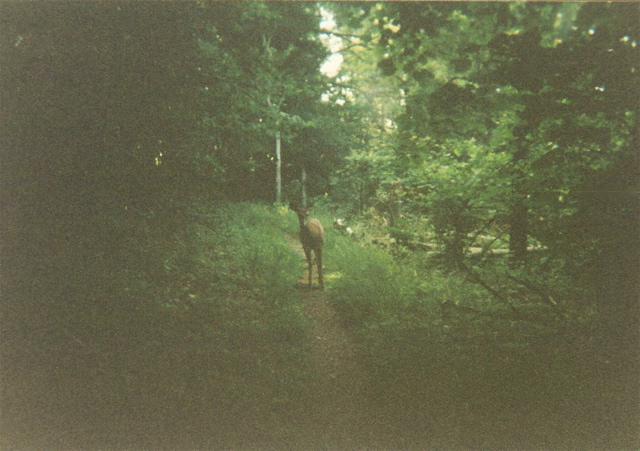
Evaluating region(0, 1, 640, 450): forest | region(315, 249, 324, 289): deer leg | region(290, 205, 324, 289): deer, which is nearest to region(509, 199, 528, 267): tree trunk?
region(0, 1, 640, 450): forest

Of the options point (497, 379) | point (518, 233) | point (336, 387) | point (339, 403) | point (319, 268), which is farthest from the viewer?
point (319, 268)

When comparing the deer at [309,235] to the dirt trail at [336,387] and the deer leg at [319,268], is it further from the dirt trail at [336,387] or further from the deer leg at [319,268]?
Answer: the dirt trail at [336,387]

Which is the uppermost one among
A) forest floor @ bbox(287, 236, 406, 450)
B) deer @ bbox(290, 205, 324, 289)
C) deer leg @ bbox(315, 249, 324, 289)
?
deer @ bbox(290, 205, 324, 289)

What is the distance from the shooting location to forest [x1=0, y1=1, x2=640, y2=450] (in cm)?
279

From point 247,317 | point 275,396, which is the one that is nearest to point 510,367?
point 275,396

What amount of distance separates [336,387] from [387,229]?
1.74 m

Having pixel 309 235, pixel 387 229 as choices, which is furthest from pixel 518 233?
A: pixel 309 235

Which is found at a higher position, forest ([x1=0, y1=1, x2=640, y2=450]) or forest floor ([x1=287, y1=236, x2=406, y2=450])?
forest ([x1=0, y1=1, x2=640, y2=450])

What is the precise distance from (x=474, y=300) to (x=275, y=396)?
9.69 feet

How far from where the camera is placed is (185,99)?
449 centimetres

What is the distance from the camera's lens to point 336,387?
371 centimetres

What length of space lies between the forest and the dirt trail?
28mm

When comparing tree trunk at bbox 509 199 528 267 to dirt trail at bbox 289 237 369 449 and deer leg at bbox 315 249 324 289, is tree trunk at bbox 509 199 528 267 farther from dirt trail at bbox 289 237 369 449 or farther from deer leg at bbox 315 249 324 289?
deer leg at bbox 315 249 324 289

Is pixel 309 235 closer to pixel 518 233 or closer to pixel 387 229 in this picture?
pixel 387 229
